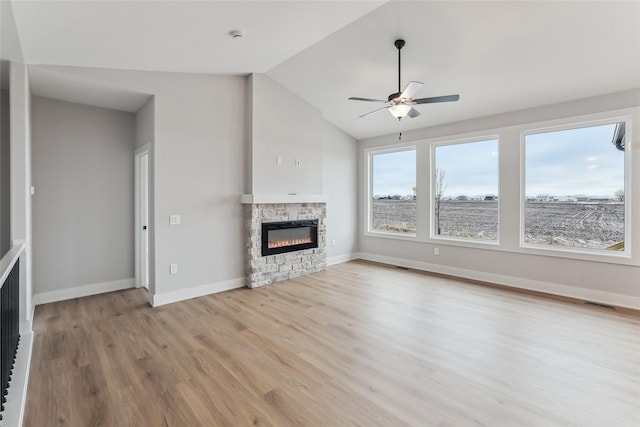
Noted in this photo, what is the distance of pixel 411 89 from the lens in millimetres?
3170

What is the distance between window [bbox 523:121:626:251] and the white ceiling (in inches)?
23.5

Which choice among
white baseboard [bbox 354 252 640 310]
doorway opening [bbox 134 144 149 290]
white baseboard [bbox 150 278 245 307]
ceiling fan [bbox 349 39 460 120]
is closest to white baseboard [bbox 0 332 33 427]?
white baseboard [bbox 150 278 245 307]

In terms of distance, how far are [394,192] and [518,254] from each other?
2.53m

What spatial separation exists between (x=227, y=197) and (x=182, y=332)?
2.11m

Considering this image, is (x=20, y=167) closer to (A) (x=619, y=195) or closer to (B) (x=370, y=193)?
(B) (x=370, y=193)

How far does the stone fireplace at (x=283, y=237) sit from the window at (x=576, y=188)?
3.46 m

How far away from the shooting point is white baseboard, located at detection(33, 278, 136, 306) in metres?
4.07

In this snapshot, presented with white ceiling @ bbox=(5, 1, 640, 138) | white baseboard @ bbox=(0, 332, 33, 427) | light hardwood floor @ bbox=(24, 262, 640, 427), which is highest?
white ceiling @ bbox=(5, 1, 640, 138)

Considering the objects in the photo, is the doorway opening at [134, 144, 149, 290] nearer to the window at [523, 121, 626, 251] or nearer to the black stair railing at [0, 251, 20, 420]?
the black stair railing at [0, 251, 20, 420]

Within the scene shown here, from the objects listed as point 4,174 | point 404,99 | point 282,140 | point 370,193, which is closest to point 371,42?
point 404,99

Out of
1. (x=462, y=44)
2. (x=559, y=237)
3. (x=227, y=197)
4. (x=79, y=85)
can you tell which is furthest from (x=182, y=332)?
(x=559, y=237)

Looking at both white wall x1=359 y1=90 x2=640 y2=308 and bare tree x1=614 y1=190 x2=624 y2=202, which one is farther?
bare tree x1=614 y1=190 x2=624 y2=202

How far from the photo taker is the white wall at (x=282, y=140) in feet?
15.8

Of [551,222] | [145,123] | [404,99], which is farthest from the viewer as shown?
[551,222]
